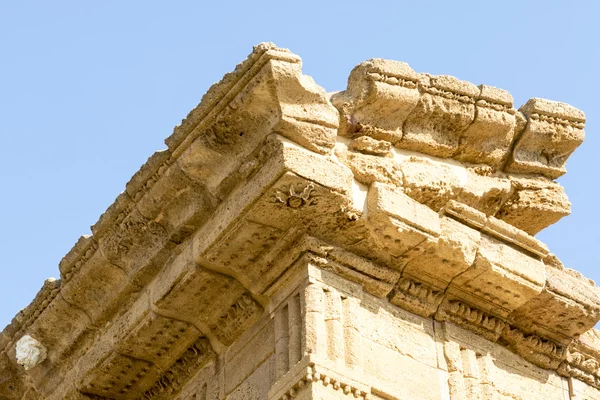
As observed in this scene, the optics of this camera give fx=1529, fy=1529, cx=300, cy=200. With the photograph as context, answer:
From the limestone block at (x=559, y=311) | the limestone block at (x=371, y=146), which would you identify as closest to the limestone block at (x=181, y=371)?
the limestone block at (x=371, y=146)

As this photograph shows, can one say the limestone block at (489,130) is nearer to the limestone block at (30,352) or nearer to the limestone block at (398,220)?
the limestone block at (398,220)

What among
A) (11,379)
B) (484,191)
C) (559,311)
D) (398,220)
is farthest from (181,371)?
(559,311)

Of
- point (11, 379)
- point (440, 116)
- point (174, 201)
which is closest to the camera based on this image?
point (174, 201)

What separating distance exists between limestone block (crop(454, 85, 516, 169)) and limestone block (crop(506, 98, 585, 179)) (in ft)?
0.45

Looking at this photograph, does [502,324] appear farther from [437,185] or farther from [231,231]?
[231,231]

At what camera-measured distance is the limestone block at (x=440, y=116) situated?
31.8 feet

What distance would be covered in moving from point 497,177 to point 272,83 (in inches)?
76.2

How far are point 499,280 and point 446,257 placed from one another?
42 cm

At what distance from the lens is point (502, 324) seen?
382 inches

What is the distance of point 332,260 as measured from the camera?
29.7 feet

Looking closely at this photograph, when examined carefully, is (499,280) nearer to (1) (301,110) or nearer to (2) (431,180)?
(2) (431,180)

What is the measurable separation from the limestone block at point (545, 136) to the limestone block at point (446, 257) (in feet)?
3.01

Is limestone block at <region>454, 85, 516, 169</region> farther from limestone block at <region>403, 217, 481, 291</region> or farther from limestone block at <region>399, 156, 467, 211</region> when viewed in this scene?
limestone block at <region>403, 217, 481, 291</region>

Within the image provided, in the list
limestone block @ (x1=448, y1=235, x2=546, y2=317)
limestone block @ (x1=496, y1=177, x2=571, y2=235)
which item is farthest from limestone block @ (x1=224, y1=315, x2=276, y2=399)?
limestone block @ (x1=496, y1=177, x2=571, y2=235)
